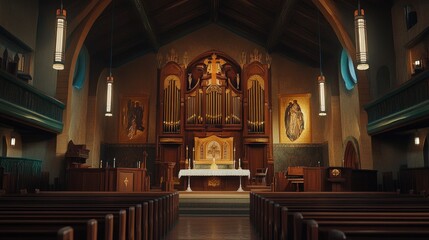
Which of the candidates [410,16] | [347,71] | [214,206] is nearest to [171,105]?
[347,71]

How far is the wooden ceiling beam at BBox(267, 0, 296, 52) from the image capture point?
13775 mm

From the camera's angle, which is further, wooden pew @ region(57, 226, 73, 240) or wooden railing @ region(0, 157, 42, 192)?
wooden railing @ region(0, 157, 42, 192)

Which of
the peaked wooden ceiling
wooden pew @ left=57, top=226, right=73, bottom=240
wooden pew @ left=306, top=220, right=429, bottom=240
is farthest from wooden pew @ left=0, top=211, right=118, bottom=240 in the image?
the peaked wooden ceiling

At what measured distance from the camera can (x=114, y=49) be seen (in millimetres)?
17094

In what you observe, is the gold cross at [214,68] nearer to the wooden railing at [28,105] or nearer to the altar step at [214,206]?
the altar step at [214,206]

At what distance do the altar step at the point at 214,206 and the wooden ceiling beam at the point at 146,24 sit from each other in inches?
262

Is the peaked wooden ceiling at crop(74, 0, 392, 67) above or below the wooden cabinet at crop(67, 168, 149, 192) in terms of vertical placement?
above

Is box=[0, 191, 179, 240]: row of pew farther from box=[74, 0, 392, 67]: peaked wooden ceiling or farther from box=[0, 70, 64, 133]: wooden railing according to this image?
box=[74, 0, 392, 67]: peaked wooden ceiling

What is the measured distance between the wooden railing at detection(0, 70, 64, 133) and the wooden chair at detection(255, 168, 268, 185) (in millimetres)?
7728

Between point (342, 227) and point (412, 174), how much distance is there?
30.1 ft

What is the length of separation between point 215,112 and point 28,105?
8480 millimetres

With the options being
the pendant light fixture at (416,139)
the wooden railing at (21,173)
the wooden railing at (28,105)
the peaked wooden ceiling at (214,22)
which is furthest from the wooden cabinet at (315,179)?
the wooden railing at (21,173)

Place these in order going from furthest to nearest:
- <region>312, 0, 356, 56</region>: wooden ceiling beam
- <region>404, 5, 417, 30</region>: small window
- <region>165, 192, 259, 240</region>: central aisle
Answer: <region>312, 0, 356, 56</region>: wooden ceiling beam
<region>404, 5, 417, 30</region>: small window
<region>165, 192, 259, 240</region>: central aisle

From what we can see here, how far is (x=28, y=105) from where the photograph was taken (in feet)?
33.8
